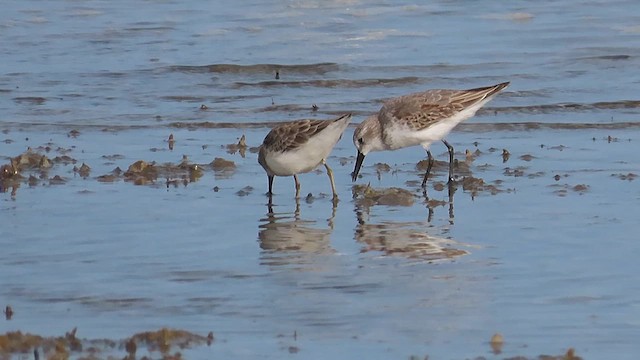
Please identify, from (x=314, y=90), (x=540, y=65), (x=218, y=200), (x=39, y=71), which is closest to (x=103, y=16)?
(x=39, y=71)

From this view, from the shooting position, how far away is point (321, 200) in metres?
9.83

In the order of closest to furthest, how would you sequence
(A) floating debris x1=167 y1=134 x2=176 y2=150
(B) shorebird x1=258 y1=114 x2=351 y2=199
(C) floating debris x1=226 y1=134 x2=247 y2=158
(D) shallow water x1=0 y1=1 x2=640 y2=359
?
(D) shallow water x1=0 y1=1 x2=640 y2=359
(B) shorebird x1=258 y1=114 x2=351 y2=199
(C) floating debris x1=226 y1=134 x2=247 y2=158
(A) floating debris x1=167 y1=134 x2=176 y2=150

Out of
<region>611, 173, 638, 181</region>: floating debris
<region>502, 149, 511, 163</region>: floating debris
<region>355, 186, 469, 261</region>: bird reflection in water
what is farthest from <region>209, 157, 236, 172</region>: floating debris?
<region>611, 173, 638, 181</region>: floating debris

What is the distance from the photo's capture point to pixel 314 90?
15.2 m

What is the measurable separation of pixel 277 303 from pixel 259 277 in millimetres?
558

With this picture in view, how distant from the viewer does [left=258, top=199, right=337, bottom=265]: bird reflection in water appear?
318 inches

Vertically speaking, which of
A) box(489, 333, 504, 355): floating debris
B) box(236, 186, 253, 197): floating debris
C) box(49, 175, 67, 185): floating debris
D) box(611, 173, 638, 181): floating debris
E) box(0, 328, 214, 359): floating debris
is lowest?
box(489, 333, 504, 355): floating debris

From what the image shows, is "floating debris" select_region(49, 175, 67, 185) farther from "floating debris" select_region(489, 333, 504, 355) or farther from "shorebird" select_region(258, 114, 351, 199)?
"floating debris" select_region(489, 333, 504, 355)

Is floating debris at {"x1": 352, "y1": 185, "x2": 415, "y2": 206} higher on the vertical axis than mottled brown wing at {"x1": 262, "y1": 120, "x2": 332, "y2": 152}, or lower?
lower

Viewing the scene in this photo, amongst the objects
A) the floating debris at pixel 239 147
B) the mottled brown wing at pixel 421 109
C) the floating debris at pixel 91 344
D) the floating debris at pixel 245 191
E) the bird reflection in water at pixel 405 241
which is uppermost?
the mottled brown wing at pixel 421 109

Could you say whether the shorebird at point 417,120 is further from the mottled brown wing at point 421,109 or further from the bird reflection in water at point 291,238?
the bird reflection in water at point 291,238

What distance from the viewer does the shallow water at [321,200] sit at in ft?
22.1

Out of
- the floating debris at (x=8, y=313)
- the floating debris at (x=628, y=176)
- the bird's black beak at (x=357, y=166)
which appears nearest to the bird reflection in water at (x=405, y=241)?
the bird's black beak at (x=357, y=166)

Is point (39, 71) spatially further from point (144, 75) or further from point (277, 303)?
point (277, 303)
